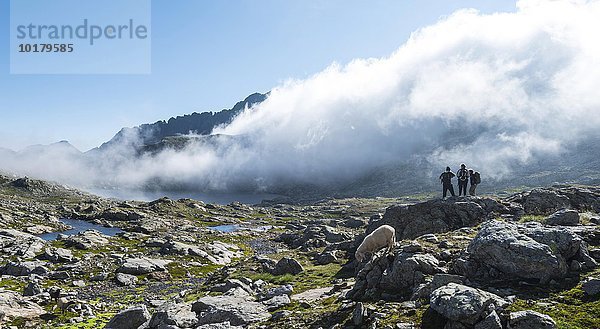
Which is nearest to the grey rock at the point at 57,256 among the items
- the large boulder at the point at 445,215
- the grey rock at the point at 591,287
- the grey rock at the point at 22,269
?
the grey rock at the point at 22,269

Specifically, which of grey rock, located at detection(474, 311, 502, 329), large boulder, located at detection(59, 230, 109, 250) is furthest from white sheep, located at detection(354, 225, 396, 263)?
large boulder, located at detection(59, 230, 109, 250)

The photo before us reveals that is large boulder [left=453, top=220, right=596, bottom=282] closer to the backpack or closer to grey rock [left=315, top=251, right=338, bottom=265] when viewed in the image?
the backpack

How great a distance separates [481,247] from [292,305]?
12408 mm

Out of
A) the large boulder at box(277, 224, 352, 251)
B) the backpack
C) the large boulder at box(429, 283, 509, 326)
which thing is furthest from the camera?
the large boulder at box(277, 224, 352, 251)

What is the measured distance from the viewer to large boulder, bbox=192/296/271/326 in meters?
23.2

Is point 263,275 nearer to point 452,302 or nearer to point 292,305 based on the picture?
point 292,305

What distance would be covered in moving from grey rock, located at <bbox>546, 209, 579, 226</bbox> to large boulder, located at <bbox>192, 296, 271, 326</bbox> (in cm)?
2154

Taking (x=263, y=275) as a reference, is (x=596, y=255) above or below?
above

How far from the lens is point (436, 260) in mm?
22594

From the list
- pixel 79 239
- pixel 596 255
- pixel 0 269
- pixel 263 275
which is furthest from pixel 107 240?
pixel 596 255

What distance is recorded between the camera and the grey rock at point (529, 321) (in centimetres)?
1360

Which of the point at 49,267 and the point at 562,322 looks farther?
the point at 49,267

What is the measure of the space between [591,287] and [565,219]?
540 inches

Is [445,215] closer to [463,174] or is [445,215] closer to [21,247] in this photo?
[463,174]
